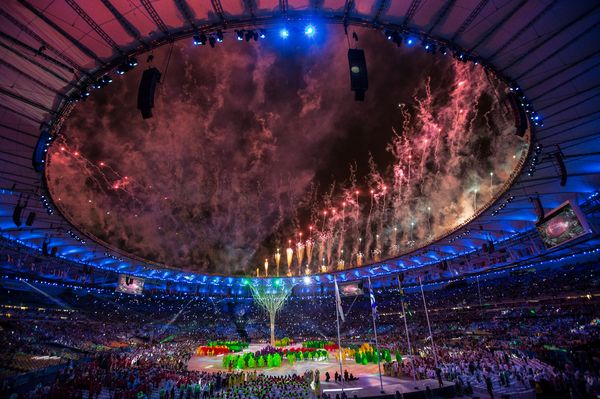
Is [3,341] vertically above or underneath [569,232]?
underneath

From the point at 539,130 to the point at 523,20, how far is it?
725cm

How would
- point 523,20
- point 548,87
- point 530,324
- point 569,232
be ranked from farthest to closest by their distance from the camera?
1. point 530,324
2. point 569,232
3. point 548,87
4. point 523,20

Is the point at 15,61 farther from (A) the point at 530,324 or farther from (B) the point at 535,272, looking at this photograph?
(B) the point at 535,272

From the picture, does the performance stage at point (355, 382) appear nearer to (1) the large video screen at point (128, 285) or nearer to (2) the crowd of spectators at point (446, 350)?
(2) the crowd of spectators at point (446, 350)

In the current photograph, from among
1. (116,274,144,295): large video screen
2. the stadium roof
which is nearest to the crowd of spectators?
(116,274,144,295): large video screen

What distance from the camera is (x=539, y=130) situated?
55.5 feet

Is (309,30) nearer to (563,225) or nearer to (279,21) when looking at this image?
(279,21)

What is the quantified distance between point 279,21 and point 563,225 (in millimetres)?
20343

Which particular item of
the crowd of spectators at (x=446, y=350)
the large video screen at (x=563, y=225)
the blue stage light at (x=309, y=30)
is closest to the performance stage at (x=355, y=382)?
the crowd of spectators at (x=446, y=350)

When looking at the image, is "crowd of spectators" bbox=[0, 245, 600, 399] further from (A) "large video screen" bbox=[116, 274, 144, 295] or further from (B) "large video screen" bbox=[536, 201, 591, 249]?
(B) "large video screen" bbox=[536, 201, 591, 249]

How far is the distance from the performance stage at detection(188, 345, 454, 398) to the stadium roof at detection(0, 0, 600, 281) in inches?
660

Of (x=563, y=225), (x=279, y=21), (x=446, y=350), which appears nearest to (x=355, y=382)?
(x=563, y=225)

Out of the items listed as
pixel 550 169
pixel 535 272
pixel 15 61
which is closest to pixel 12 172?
pixel 15 61

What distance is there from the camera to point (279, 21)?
44.5 feet
